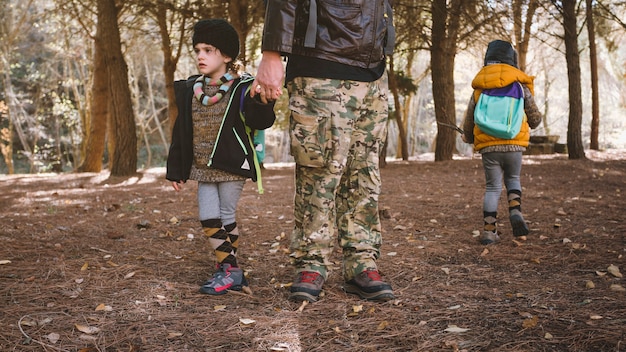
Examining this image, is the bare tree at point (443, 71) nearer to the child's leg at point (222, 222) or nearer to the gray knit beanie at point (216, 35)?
the gray knit beanie at point (216, 35)

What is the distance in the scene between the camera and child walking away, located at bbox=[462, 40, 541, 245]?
4129 mm

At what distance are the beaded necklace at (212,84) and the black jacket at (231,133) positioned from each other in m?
0.04

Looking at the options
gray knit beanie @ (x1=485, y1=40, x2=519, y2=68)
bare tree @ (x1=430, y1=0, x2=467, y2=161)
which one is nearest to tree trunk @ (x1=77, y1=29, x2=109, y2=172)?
bare tree @ (x1=430, y1=0, x2=467, y2=161)

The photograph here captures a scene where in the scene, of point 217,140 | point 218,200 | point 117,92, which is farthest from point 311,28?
point 117,92

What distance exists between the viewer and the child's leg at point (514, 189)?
4281 mm

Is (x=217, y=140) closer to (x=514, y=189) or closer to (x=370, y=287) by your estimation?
(x=370, y=287)

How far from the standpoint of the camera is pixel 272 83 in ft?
8.59

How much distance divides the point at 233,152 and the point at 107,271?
1.22 meters

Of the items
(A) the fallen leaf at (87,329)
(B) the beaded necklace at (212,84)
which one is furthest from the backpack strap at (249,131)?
(A) the fallen leaf at (87,329)

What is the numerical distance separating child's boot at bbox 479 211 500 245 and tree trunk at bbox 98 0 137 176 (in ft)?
25.2

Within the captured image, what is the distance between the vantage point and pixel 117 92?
9.96 meters

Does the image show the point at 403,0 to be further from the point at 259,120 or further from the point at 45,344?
the point at 45,344

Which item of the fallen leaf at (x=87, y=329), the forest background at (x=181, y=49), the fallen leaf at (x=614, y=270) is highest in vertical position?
the forest background at (x=181, y=49)

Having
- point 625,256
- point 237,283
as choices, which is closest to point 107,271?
point 237,283
